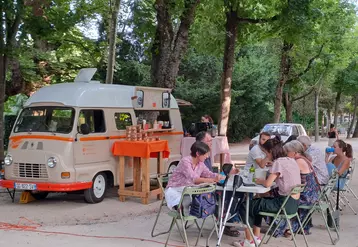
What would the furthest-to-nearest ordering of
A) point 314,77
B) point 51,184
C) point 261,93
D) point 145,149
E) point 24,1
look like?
1. point 314,77
2. point 261,93
3. point 24,1
4. point 145,149
5. point 51,184

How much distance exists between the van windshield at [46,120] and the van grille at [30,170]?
2.42ft

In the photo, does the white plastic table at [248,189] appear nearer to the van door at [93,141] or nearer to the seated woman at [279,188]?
the seated woman at [279,188]

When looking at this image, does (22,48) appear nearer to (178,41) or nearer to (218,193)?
(178,41)

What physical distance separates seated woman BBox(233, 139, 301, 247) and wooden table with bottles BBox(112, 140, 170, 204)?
11.3 ft

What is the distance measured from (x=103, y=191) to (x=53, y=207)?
1.09m

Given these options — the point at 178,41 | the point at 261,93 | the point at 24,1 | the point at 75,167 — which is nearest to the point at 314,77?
the point at 261,93

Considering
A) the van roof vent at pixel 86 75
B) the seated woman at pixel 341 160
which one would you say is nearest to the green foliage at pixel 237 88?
the van roof vent at pixel 86 75

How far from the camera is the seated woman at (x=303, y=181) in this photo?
6348 millimetres

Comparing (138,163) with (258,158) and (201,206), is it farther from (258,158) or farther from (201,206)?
(201,206)

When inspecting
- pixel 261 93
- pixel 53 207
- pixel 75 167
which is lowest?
pixel 53 207

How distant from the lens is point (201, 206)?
589 centimetres

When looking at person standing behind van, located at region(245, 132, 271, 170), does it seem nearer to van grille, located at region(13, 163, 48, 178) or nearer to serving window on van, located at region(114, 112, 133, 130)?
serving window on van, located at region(114, 112, 133, 130)

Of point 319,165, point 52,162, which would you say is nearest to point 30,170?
point 52,162

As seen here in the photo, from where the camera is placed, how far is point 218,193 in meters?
6.34
